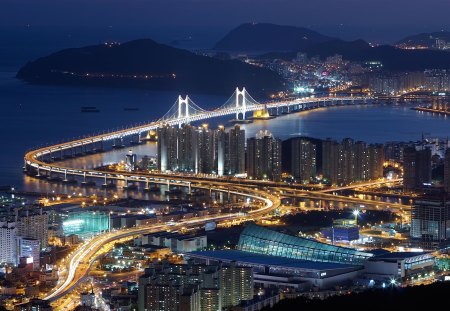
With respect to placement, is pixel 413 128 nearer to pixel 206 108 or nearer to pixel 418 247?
pixel 206 108

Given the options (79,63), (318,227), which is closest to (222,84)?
(79,63)

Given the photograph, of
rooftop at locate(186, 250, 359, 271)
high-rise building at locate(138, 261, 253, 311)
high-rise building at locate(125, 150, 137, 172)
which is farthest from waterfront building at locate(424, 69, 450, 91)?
high-rise building at locate(138, 261, 253, 311)

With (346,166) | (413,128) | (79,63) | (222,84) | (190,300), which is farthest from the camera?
(79,63)

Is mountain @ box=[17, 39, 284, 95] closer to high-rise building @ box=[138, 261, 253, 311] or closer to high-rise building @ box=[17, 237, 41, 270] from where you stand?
high-rise building @ box=[17, 237, 41, 270]

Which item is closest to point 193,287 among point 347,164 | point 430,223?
point 430,223

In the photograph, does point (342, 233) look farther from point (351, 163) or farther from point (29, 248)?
point (351, 163)
